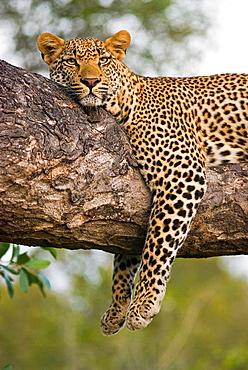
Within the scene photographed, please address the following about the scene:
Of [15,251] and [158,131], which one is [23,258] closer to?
[15,251]

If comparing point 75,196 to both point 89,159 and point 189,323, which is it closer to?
point 89,159

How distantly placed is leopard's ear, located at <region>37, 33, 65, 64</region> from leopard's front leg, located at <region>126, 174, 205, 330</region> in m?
1.85

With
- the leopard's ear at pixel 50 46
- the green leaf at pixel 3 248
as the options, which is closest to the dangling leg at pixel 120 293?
the green leaf at pixel 3 248

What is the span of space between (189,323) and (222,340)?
2.55 metres

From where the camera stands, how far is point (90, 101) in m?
6.93

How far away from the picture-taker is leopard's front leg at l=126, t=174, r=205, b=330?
683 centimetres

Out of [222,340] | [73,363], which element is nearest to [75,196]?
[73,363]

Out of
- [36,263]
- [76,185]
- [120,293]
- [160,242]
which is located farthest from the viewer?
[120,293]

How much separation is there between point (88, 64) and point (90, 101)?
0.51 m

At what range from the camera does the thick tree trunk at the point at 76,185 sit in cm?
614

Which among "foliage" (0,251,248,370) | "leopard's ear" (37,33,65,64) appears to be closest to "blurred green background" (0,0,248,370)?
"foliage" (0,251,248,370)

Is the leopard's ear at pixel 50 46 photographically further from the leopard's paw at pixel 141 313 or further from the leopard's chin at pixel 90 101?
the leopard's paw at pixel 141 313

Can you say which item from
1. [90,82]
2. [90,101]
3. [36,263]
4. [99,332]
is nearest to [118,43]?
[90,82]

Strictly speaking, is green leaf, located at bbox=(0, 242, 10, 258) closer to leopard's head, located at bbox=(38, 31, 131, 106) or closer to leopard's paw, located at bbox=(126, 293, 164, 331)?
leopard's paw, located at bbox=(126, 293, 164, 331)
